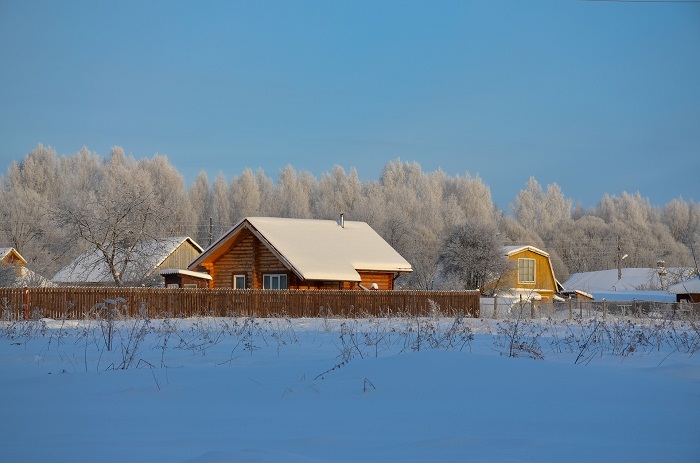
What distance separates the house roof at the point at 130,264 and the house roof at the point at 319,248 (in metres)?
6.37

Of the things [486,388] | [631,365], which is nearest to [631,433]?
[486,388]

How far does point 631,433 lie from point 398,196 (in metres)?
72.6

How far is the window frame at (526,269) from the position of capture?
4847 centimetres

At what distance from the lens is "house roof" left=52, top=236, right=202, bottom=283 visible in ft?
137

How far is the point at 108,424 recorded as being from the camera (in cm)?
511

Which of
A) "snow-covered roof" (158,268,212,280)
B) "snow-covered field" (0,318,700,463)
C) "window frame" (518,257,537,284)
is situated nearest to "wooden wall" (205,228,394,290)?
"snow-covered roof" (158,268,212,280)

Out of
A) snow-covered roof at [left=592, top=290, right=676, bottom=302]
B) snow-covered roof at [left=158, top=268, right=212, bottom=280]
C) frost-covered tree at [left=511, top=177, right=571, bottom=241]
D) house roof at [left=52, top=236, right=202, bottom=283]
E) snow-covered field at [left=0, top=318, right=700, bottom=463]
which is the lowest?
snow-covered roof at [left=592, top=290, right=676, bottom=302]

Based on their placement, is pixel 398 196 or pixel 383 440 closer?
pixel 383 440

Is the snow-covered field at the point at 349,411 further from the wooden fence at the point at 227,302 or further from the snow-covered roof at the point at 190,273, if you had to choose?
the snow-covered roof at the point at 190,273

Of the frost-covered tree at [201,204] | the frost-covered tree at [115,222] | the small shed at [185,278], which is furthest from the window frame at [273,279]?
the frost-covered tree at [201,204]

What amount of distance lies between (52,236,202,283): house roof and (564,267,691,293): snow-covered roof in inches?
1447

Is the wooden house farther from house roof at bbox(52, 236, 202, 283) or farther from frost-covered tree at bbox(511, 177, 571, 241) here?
frost-covered tree at bbox(511, 177, 571, 241)

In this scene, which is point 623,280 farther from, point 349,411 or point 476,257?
point 349,411

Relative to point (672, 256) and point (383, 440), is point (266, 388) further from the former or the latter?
point (672, 256)
